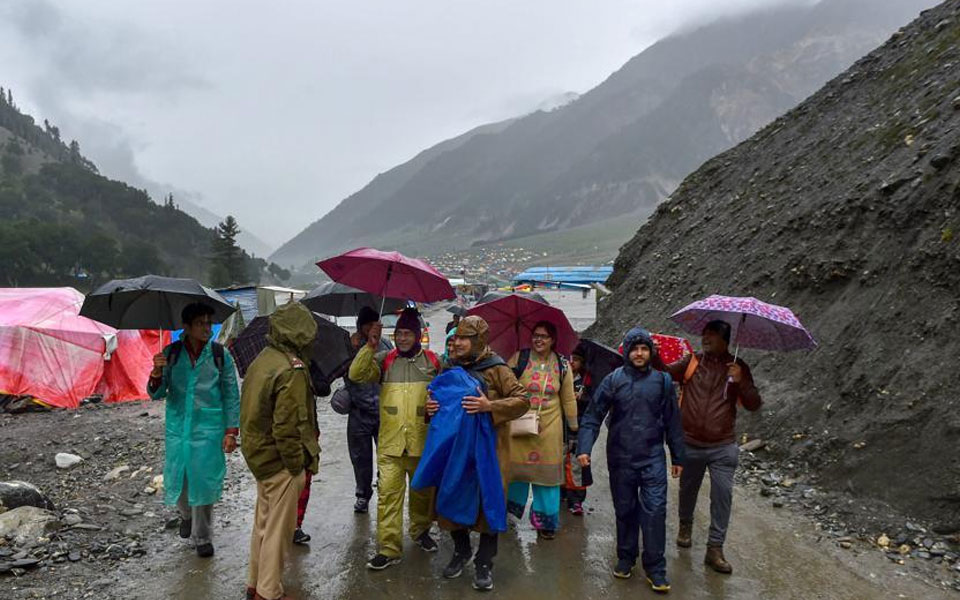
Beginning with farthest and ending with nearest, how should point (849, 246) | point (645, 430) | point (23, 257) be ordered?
point (23, 257) → point (849, 246) → point (645, 430)

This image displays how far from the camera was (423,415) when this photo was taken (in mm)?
4117

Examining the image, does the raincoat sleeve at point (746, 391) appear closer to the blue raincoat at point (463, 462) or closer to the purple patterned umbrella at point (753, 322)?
the purple patterned umbrella at point (753, 322)

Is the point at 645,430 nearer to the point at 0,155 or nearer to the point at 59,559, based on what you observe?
the point at 59,559

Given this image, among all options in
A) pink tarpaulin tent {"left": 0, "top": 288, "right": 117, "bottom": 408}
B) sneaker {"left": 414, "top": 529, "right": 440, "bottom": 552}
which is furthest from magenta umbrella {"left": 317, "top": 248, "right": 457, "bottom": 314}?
pink tarpaulin tent {"left": 0, "top": 288, "right": 117, "bottom": 408}

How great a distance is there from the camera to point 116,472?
6.45 metres

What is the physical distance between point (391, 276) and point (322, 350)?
1.05 m

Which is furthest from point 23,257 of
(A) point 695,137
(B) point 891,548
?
(A) point 695,137

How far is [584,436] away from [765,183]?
12387mm

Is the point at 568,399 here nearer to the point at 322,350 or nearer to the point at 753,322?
the point at 753,322

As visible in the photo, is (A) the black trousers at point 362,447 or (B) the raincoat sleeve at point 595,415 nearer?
(B) the raincoat sleeve at point 595,415

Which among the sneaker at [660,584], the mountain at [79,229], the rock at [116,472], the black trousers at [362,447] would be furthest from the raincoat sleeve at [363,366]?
the mountain at [79,229]

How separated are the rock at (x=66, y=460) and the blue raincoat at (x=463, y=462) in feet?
17.0

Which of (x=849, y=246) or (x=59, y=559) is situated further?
(x=849, y=246)

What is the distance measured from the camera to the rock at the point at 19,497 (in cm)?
485
